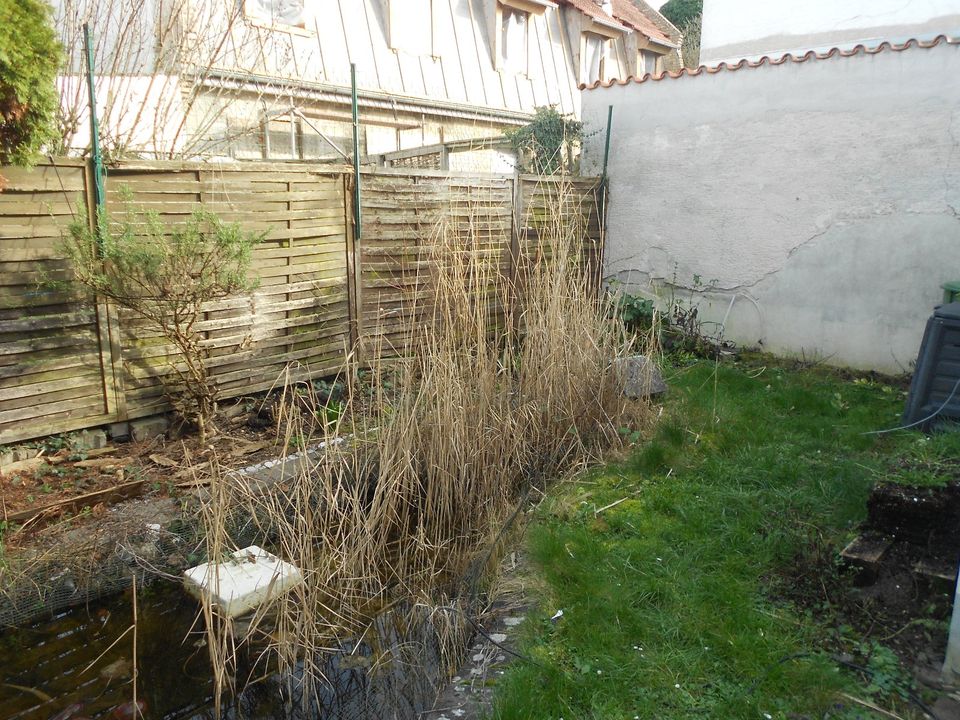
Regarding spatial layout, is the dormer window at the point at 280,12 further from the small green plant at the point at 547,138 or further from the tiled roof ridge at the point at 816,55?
the tiled roof ridge at the point at 816,55

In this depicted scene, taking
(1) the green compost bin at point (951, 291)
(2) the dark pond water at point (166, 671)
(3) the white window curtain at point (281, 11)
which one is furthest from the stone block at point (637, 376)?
(3) the white window curtain at point (281, 11)

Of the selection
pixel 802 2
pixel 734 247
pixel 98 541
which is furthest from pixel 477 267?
pixel 802 2

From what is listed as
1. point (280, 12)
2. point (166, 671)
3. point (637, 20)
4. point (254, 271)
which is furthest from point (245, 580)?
point (637, 20)

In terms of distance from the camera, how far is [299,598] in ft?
8.70

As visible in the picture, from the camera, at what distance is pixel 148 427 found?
14.2 feet

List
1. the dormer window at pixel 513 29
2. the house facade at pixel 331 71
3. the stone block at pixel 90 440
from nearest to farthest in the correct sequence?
the stone block at pixel 90 440 < the house facade at pixel 331 71 < the dormer window at pixel 513 29

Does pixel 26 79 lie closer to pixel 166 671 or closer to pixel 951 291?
pixel 166 671

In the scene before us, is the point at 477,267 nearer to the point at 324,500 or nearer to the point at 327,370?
the point at 324,500

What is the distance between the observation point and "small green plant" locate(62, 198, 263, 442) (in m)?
3.79

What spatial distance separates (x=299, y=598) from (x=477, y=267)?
190 centimetres

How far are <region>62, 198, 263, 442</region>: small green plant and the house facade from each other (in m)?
0.60

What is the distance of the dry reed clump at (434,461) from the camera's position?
8.91 ft

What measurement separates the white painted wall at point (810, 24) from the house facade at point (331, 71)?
99.0 inches

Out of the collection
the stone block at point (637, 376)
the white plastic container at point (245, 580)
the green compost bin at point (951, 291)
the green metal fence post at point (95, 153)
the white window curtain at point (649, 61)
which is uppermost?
the white window curtain at point (649, 61)
